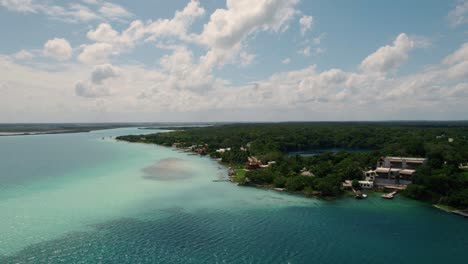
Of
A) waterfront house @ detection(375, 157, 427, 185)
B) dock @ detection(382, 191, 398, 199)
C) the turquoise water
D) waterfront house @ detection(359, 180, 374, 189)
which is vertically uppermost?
waterfront house @ detection(375, 157, 427, 185)

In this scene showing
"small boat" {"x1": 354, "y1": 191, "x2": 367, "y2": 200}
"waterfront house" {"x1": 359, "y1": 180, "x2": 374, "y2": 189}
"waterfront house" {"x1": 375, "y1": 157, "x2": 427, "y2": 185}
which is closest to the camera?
"small boat" {"x1": 354, "y1": 191, "x2": 367, "y2": 200}

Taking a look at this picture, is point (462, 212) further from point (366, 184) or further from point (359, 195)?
point (366, 184)

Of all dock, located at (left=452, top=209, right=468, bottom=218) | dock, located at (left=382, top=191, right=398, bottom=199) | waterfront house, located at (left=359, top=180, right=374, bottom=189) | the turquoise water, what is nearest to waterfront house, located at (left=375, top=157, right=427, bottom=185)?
waterfront house, located at (left=359, top=180, right=374, bottom=189)

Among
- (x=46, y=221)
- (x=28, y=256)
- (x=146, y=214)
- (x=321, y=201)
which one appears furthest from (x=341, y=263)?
(x=46, y=221)

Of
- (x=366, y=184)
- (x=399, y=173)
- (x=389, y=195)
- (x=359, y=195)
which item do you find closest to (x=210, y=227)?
(x=359, y=195)

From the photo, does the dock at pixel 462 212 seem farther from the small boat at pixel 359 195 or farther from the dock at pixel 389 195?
the small boat at pixel 359 195

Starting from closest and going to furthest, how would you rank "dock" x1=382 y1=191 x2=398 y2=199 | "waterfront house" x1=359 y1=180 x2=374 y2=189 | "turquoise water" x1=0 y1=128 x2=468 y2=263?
"turquoise water" x1=0 y1=128 x2=468 y2=263 → "dock" x1=382 y1=191 x2=398 y2=199 → "waterfront house" x1=359 y1=180 x2=374 y2=189

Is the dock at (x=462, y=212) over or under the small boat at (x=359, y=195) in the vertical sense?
under

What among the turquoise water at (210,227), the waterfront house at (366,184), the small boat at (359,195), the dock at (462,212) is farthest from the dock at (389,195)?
the dock at (462,212)

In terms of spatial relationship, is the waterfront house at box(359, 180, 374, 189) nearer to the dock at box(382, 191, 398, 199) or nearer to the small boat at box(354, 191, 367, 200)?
the dock at box(382, 191, 398, 199)
